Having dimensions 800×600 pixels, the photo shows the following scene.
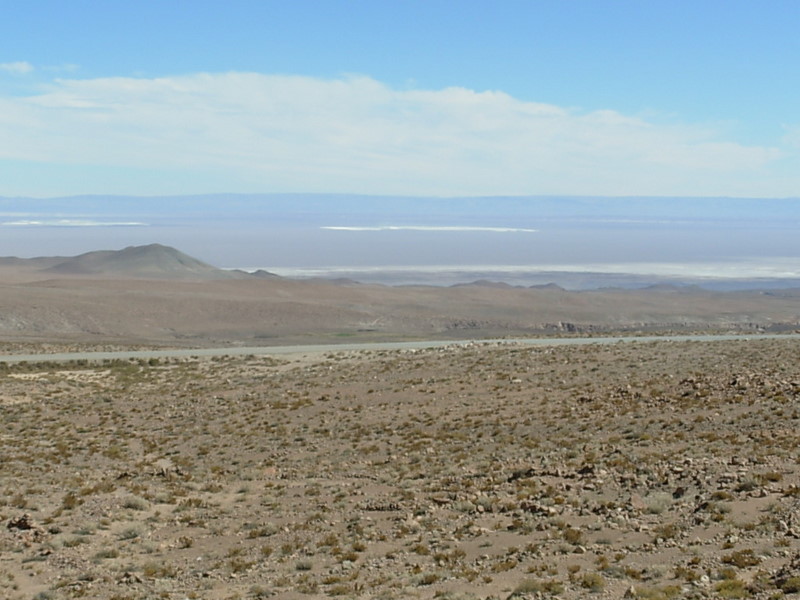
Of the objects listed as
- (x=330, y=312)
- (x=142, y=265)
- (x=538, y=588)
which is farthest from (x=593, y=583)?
(x=142, y=265)

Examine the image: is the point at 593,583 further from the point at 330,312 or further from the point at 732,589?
the point at 330,312

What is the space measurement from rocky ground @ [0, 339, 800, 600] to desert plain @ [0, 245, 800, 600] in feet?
0.19

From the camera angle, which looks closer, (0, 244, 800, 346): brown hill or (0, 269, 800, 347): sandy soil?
(0, 269, 800, 347): sandy soil

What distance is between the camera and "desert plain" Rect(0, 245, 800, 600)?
36.7 ft

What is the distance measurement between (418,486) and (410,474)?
1077 mm

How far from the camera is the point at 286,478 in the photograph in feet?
58.1

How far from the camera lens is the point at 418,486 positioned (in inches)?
627

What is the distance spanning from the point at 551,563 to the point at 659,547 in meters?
1.35

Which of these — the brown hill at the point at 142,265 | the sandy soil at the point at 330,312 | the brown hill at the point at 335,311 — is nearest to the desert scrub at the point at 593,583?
the sandy soil at the point at 330,312

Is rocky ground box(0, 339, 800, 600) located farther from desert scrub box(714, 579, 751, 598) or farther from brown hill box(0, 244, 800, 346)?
brown hill box(0, 244, 800, 346)

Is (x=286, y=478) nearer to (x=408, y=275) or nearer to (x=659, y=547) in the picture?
(x=659, y=547)

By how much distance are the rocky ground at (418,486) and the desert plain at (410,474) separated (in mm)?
57

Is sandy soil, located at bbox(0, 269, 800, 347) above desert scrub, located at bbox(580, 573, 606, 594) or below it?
above

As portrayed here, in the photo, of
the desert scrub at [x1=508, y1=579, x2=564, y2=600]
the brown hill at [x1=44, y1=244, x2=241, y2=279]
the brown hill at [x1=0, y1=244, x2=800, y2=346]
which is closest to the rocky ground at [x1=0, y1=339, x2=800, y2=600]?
the desert scrub at [x1=508, y1=579, x2=564, y2=600]
